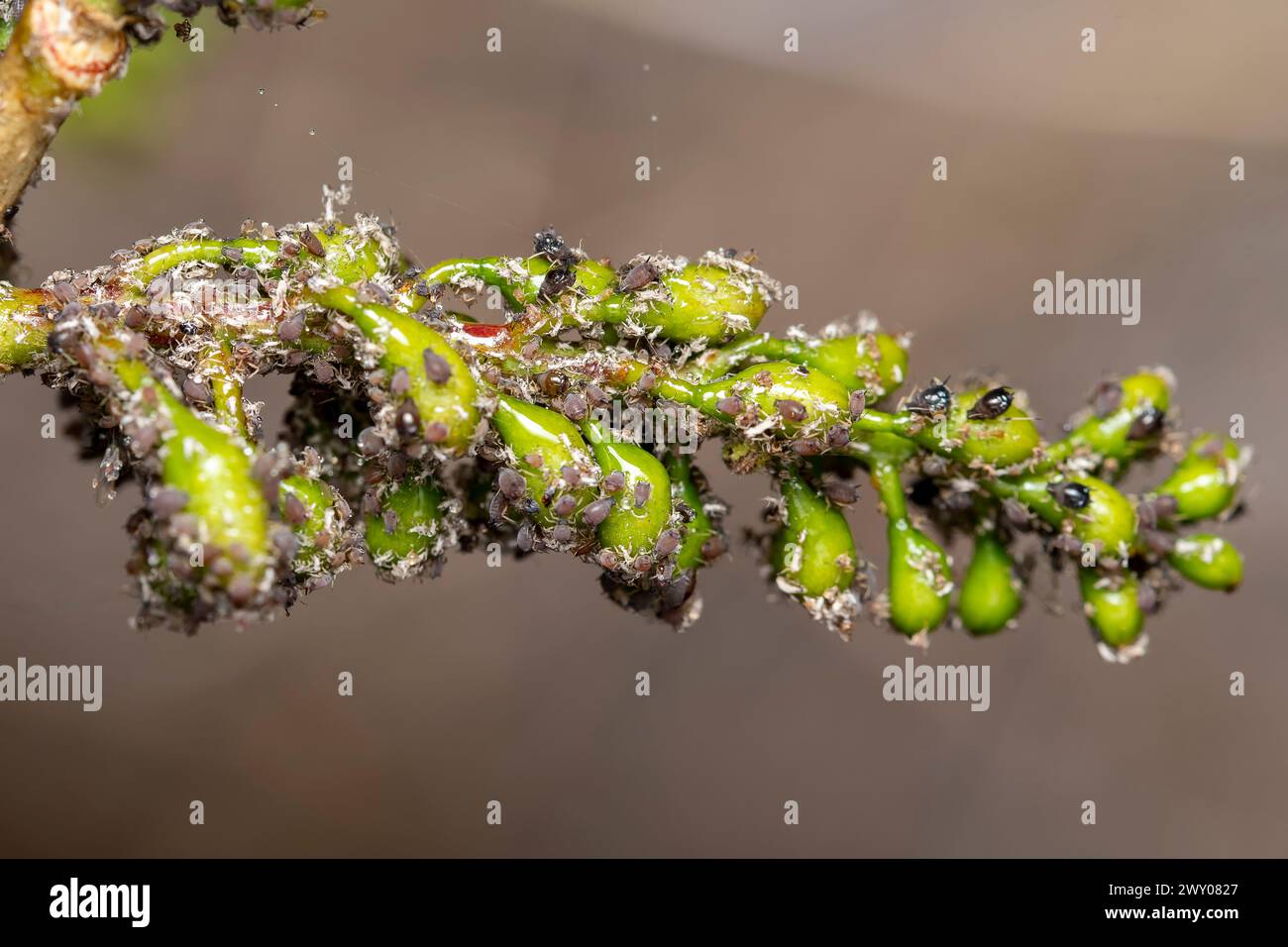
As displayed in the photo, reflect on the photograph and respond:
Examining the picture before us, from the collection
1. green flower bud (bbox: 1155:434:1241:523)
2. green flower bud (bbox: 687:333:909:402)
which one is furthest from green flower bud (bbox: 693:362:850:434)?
green flower bud (bbox: 1155:434:1241:523)

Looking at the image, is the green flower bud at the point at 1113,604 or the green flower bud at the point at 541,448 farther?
the green flower bud at the point at 1113,604

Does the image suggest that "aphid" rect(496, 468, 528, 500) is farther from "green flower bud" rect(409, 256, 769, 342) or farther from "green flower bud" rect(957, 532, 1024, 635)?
"green flower bud" rect(957, 532, 1024, 635)

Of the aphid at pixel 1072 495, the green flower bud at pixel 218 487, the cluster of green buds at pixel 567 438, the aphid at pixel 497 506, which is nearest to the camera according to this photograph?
the green flower bud at pixel 218 487

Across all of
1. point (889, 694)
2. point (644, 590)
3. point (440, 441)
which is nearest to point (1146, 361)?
point (889, 694)

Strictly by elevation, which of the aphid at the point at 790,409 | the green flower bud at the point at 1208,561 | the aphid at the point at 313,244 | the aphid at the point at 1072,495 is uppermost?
the aphid at the point at 313,244

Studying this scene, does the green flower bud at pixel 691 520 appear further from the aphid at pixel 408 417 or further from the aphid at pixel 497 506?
the aphid at pixel 408 417

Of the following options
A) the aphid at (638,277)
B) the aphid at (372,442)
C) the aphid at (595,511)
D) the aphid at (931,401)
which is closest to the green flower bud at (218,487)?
the aphid at (372,442)
